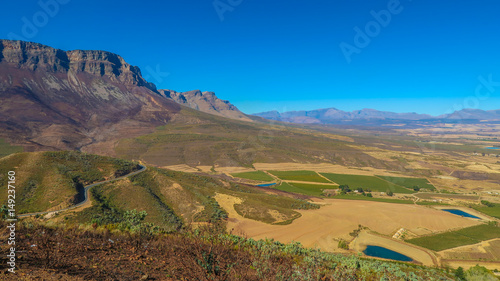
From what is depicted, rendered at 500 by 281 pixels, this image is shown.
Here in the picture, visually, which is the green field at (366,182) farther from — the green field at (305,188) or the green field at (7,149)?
the green field at (7,149)

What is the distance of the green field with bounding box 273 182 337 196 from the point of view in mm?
96012

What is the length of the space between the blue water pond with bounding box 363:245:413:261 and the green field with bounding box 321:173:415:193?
2269 inches

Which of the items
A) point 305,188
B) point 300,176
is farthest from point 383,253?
point 300,176

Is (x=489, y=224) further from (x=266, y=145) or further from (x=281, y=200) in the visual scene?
(x=266, y=145)

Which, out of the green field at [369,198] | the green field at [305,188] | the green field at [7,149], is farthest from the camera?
the green field at [7,149]

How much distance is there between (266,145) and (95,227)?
6715 inches

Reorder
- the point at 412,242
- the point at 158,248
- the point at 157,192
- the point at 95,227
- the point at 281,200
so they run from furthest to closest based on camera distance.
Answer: the point at 281,200 → the point at 157,192 → the point at 412,242 → the point at 95,227 → the point at 158,248

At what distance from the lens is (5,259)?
1080 cm

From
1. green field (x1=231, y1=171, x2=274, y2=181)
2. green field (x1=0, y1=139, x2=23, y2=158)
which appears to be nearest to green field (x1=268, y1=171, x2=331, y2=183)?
green field (x1=231, y1=171, x2=274, y2=181)

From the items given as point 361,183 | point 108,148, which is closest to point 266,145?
point 361,183

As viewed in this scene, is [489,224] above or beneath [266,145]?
beneath

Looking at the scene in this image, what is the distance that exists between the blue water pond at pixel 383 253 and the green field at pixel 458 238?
9.18 metres

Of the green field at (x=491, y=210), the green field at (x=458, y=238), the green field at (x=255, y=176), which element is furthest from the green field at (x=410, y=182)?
the green field at (x=255, y=176)

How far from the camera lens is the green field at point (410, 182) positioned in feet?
366
